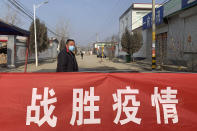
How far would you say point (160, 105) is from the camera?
372 centimetres

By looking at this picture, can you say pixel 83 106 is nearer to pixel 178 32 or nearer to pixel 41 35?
pixel 178 32

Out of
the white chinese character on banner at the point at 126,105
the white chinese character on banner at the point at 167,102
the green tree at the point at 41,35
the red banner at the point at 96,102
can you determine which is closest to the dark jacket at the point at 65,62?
the red banner at the point at 96,102

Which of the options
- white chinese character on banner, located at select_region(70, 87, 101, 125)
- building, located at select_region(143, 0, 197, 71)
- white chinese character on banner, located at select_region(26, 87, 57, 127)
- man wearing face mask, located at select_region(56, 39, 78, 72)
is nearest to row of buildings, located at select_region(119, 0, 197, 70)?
building, located at select_region(143, 0, 197, 71)

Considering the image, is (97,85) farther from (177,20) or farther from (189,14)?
(177,20)

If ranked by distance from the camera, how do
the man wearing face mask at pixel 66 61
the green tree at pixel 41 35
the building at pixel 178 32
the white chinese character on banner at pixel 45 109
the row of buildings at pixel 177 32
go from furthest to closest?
the green tree at pixel 41 35, the row of buildings at pixel 177 32, the building at pixel 178 32, the man wearing face mask at pixel 66 61, the white chinese character on banner at pixel 45 109

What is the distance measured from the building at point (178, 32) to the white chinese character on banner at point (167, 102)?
502 inches

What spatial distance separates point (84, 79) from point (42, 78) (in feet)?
2.41

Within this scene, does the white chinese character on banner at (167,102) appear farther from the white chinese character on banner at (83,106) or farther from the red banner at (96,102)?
Result: the white chinese character on banner at (83,106)

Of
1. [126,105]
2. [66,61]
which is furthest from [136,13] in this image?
[126,105]

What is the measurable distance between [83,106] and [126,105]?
760 mm

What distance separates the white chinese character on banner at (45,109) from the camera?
3438mm

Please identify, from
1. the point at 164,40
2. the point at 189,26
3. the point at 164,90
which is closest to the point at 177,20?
the point at 189,26

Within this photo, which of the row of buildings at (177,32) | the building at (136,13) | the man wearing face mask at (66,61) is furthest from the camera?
the building at (136,13)

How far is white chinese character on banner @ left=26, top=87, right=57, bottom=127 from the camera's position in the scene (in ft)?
11.3
